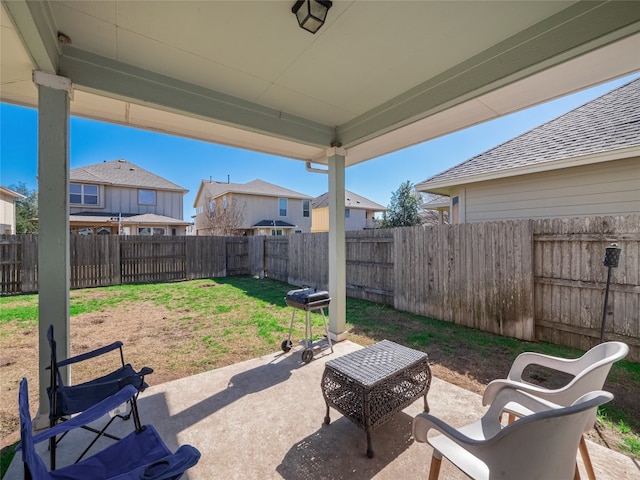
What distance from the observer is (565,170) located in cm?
570

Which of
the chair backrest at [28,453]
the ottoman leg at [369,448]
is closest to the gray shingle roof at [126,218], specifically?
the chair backrest at [28,453]

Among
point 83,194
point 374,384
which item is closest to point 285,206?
point 83,194

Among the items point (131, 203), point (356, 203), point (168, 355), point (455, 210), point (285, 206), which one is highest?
point (356, 203)

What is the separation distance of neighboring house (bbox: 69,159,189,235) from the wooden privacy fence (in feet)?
28.2

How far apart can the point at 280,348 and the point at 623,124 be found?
740 centimetres

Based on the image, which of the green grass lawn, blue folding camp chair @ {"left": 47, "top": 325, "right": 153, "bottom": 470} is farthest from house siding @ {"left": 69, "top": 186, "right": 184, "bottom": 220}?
blue folding camp chair @ {"left": 47, "top": 325, "right": 153, "bottom": 470}

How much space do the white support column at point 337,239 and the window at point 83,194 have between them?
18373 mm

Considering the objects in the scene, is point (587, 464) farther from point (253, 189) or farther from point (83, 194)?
point (83, 194)

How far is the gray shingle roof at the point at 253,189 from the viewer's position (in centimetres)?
2105

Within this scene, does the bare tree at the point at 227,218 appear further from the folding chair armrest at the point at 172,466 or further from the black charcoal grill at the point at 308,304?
the folding chair armrest at the point at 172,466

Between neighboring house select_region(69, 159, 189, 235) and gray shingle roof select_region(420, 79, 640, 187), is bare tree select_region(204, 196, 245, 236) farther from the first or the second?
gray shingle roof select_region(420, 79, 640, 187)

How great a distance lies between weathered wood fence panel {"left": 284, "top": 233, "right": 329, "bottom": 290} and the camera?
8.60 m

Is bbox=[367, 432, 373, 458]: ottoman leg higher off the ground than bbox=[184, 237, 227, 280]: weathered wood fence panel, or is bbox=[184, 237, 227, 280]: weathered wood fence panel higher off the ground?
bbox=[184, 237, 227, 280]: weathered wood fence panel

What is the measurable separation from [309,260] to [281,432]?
6.88m
